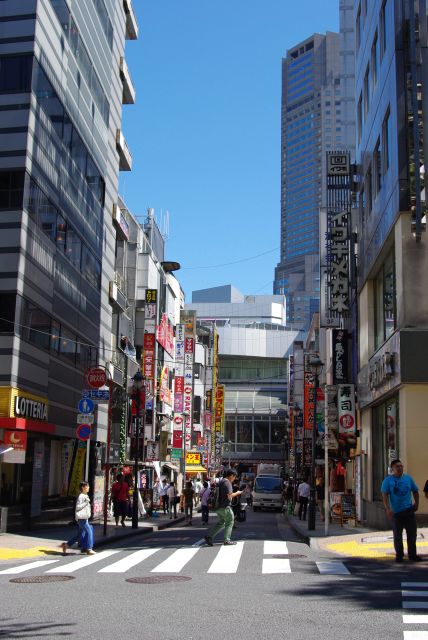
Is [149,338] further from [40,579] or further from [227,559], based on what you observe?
[40,579]

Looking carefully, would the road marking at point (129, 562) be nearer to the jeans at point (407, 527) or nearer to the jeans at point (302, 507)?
the jeans at point (407, 527)

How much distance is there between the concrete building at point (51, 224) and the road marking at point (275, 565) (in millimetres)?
11445

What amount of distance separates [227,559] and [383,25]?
19674 mm

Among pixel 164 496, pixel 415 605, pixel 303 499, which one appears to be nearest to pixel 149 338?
pixel 164 496

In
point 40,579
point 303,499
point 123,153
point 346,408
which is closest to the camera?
point 40,579

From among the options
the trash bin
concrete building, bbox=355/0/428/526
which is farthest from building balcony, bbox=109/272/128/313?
the trash bin

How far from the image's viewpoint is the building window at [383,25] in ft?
86.3

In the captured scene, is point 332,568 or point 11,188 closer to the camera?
point 332,568

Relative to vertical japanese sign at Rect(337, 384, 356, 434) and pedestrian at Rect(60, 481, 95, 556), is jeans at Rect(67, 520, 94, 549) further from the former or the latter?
vertical japanese sign at Rect(337, 384, 356, 434)

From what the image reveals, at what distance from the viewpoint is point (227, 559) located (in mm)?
15875

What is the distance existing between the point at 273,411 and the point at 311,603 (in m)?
110

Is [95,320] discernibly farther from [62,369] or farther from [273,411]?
[273,411]

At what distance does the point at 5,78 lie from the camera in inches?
1072

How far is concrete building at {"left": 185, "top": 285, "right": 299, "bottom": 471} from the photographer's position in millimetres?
118875
